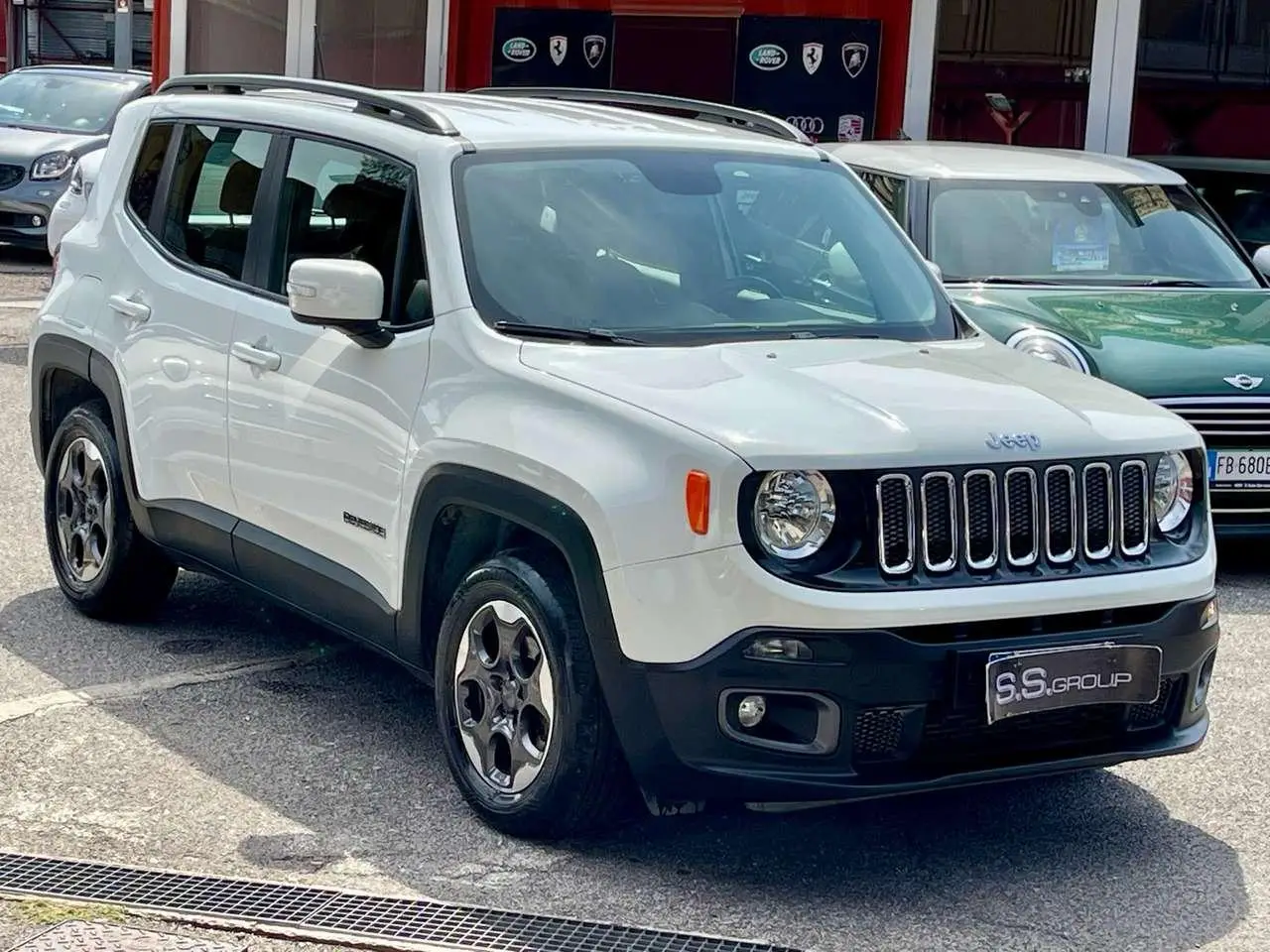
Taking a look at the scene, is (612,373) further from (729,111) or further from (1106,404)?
(729,111)

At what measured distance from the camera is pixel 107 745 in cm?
541

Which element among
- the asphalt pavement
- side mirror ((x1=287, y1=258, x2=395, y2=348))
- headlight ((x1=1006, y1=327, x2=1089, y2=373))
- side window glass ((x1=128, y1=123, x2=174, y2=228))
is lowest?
the asphalt pavement

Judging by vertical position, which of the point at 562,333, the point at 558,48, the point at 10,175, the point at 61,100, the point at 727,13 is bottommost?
the point at 10,175

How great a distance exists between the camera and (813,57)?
16.1 meters

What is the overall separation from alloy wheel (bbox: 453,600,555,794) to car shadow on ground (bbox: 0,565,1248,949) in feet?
0.60

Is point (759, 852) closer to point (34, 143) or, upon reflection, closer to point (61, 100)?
point (34, 143)

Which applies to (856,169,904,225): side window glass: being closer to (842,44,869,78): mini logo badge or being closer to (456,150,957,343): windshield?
(456,150,957,343): windshield

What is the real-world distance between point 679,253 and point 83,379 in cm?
233

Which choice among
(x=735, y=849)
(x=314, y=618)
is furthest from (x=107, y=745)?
(x=735, y=849)

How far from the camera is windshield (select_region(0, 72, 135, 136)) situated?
58.4ft

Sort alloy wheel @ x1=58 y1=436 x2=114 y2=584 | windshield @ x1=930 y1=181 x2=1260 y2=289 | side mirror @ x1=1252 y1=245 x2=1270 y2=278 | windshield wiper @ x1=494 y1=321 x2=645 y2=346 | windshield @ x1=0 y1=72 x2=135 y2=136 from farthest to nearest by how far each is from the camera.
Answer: windshield @ x1=0 y1=72 x2=135 y2=136 < side mirror @ x1=1252 y1=245 x2=1270 y2=278 < windshield @ x1=930 y1=181 x2=1260 y2=289 < alloy wheel @ x1=58 y1=436 x2=114 y2=584 < windshield wiper @ x1=494 y1=321 x2=645 y2=346

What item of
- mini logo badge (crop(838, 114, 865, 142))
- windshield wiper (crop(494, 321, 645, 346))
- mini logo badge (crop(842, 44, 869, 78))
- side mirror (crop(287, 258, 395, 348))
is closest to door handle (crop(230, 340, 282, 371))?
side mirror (crop(287, 258, 395, 348))

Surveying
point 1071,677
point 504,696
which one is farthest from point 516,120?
point 1071,677

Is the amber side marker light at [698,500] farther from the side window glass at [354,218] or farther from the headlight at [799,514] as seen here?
the side window glass at [354,218]
